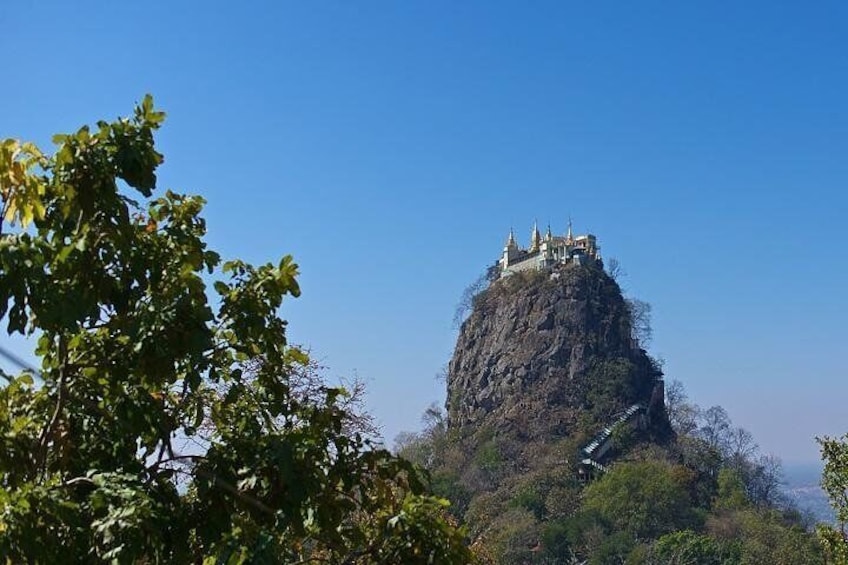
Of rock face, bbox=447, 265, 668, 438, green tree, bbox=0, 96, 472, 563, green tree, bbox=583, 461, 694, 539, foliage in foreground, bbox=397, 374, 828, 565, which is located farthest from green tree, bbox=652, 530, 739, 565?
green tree, bbox=0, 96, 472, 563

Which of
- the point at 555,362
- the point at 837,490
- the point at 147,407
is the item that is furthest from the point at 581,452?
the point at 147,407

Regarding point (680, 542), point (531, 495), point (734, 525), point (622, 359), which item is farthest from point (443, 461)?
point (680, 542)

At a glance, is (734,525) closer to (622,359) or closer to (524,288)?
(622,359)

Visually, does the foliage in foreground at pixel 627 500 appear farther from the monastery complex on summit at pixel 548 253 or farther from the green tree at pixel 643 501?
the monastery complex on summit at pixel 548 253

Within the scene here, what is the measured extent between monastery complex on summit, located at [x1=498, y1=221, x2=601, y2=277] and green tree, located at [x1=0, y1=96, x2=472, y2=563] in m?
74.3

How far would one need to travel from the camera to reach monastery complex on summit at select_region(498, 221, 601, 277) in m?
79.1

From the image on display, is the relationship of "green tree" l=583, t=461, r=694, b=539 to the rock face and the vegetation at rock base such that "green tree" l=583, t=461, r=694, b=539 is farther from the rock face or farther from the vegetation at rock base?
the rock face

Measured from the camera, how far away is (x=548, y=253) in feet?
264

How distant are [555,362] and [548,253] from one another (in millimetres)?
10012

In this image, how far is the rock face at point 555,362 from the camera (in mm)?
72125

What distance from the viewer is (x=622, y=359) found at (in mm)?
74625

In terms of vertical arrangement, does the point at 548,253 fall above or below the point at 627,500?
above

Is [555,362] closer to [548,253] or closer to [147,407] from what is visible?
[548,253]

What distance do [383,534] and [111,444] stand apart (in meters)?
1.16
